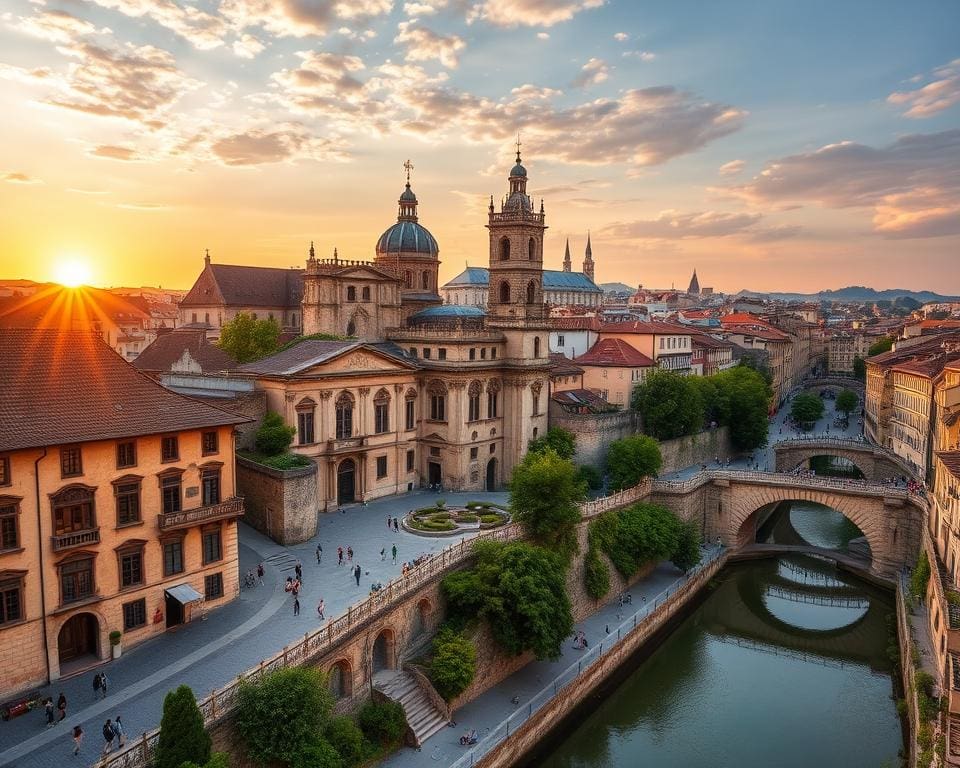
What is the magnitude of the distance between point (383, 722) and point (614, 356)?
49.4 m

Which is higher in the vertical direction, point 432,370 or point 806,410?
point 432,370

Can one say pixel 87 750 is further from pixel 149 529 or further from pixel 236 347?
pixel 236 347

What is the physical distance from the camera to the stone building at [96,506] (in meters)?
26.0

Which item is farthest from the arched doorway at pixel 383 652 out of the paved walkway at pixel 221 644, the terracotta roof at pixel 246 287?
the terracotta roof at pixel 246 287

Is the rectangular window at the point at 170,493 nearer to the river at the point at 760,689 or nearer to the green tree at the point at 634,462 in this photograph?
the river at the point at 760,689

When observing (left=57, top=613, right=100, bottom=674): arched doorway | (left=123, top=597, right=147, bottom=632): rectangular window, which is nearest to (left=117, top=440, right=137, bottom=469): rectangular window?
(left=123, top=597, right=147, bottom=632): rectangular window

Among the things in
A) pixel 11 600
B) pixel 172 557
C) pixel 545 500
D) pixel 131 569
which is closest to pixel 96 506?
pixel 131 569

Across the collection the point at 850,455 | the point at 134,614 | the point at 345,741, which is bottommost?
the point at 345,741

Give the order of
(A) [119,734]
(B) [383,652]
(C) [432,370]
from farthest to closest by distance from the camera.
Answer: (C) [432,370] < (B) [383,652] < (A) [119,734]

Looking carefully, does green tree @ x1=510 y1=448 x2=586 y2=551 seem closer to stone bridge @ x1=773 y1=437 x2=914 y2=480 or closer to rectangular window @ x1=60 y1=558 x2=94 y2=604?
rectangular window @ x1=60 y1=558 x2=94 y2=604

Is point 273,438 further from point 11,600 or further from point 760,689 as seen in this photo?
point 760,689

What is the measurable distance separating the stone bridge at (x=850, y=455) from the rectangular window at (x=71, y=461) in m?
61.3

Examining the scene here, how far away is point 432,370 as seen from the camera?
2215 inches

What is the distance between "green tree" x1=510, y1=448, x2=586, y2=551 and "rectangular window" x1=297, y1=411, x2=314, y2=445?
1477cm
